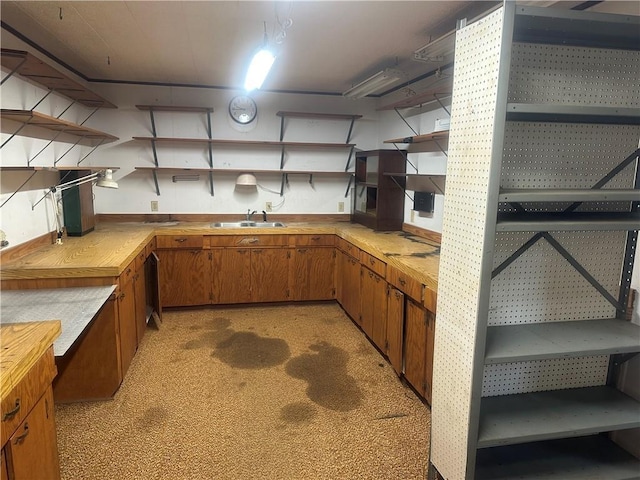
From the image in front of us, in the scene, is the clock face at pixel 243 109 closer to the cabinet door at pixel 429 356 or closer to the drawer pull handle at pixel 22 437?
the cabinet door at pixel 429 356

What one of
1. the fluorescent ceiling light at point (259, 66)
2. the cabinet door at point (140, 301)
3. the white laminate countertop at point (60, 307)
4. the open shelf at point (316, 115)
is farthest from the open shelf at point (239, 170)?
the white laminate countertop at point (60, 307)

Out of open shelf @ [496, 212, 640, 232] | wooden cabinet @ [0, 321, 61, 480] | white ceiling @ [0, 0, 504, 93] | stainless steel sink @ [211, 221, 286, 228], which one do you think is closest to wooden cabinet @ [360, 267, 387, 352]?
stainless steel sink @ [211, 221, 286, 228]

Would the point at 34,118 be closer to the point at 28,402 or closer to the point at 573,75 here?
the point at 28,402

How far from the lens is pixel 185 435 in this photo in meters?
2.21

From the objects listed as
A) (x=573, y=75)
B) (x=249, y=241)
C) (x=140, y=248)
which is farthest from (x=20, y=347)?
(x=249, y=241)

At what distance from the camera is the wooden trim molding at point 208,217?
4363 millimetres

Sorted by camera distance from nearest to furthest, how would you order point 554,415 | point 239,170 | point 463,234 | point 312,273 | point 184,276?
point 463,234
point 554,415
point 184,276
point 312,273
point 239,170

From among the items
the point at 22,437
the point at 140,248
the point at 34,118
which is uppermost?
the point at 34,118

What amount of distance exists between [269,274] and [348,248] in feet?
2.96

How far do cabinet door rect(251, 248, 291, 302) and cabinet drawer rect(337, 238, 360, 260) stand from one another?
549 mm

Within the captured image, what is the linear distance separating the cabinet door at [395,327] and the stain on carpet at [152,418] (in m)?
1.53

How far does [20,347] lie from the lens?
1.30 m

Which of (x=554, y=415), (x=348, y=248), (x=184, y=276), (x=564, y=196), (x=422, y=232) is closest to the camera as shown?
(x=564, y=196)

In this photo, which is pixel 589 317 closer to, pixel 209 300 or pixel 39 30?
pixel 209 300
